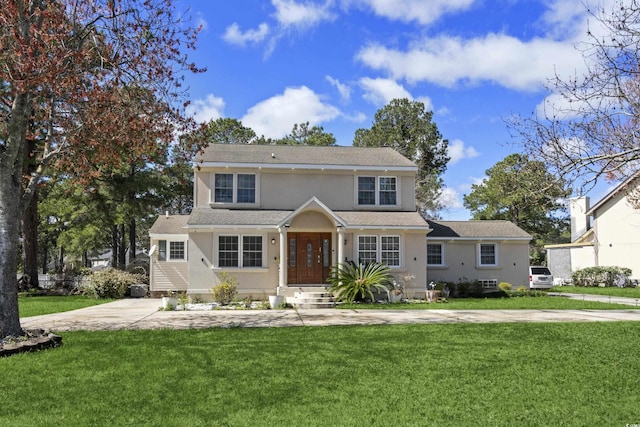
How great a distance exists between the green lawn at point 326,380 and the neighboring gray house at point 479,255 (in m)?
12.4

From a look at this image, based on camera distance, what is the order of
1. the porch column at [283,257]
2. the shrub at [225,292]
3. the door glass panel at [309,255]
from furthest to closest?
the door glass panel at [309,255] < the porch column at [283,257] < the shrub at [225,292]

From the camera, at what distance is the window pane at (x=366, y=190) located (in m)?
22.3

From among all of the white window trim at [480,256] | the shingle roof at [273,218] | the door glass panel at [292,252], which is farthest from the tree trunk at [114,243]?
the white window trim at [480,256]

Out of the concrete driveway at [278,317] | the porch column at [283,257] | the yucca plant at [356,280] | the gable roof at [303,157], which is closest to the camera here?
the concrete driveway at [278,317]

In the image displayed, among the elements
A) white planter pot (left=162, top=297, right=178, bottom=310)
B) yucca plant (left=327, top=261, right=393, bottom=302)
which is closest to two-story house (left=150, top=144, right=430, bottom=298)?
yucca plant (left=327, top=261, right=393, bottom=302)

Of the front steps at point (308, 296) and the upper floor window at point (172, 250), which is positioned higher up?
the upper floor window at point (172, 250)

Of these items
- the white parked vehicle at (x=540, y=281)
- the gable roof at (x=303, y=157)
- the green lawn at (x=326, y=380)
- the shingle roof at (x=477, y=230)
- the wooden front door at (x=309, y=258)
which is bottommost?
the green lawn at (x=326, y=380)

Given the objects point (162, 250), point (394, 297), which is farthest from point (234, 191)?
point (394, 297)

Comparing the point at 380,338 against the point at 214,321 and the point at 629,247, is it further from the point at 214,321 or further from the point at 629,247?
the point at 629,247

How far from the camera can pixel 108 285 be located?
23.6m

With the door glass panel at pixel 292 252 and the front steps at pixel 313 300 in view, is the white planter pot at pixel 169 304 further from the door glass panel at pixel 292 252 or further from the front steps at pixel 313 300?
the door glass panel at pixel 292 252

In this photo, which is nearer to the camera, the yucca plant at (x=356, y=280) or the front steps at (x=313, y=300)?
the front steps at (x=313, y=300)

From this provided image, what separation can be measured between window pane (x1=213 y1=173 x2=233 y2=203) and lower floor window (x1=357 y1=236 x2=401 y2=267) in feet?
20.1

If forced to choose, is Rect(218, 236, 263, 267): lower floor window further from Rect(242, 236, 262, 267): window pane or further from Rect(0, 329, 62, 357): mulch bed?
Rect(0, 329, 62, 357): mulch bed
